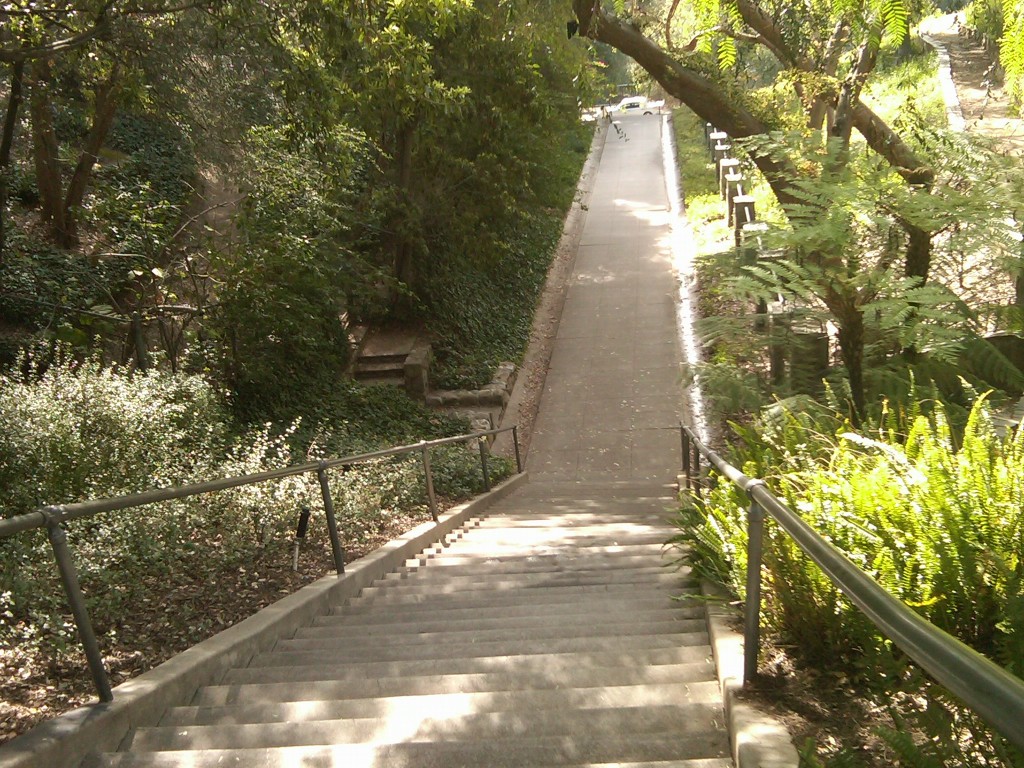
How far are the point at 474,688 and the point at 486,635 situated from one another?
94 cm

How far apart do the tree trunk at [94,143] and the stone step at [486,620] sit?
6705mm

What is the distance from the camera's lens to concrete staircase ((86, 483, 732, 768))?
2.98m

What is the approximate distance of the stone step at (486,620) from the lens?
471 centimetres

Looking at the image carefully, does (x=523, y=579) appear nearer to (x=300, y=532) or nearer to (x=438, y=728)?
(x=300, y=532)

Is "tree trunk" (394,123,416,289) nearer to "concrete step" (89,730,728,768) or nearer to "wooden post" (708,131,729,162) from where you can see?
"wooden post" (708,131,729,162)

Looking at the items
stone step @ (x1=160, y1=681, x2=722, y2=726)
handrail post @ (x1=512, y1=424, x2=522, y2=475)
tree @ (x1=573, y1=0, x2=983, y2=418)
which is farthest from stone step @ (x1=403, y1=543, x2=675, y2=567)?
handrail post @ (x1=512, y1=424, x2=522, y2=475)

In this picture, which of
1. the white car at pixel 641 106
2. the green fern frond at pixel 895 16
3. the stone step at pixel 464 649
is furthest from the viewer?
the white car at pixel 641 106

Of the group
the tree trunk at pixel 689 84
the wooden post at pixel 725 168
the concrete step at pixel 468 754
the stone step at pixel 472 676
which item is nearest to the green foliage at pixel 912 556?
the stone step at pixel 472 676

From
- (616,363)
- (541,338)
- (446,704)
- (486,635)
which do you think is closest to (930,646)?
(446,704)

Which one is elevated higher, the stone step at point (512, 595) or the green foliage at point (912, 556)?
the green foliage at point (912, 556)

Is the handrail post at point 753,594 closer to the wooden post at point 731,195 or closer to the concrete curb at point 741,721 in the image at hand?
the concrete curb at point 741,721

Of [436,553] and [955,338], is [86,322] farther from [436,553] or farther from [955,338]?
[955,338]

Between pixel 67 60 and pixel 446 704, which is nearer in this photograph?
Answer: pixel 446 704

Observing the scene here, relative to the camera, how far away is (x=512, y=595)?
5926 millimetres
